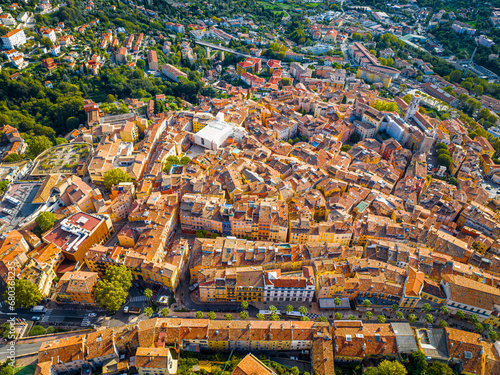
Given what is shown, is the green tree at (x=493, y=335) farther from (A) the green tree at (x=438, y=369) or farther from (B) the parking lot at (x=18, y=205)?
(B) the parking lot at (x=18, y=205)

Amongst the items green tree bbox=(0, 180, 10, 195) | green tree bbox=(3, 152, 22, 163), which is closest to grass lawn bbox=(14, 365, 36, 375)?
green tree bbox=(0, 180, 10, 195)

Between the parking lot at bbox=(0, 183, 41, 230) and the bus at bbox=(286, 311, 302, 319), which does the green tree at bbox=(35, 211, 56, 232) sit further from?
the bus at bbox=(286, 311, 302, 319)

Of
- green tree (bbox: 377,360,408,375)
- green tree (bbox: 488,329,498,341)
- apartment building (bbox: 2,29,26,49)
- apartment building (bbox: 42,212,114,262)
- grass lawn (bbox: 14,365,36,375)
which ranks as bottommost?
grass lawn (bbox: 14,365,36,375)

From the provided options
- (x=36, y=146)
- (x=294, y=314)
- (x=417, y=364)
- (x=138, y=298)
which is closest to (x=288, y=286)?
(x=294, y=314)

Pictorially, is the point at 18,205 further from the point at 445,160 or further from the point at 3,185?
the point at 445,160

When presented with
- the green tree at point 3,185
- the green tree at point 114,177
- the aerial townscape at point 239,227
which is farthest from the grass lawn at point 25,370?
the green tree at point 3,185

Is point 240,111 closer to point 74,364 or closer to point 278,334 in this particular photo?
point 278,334
